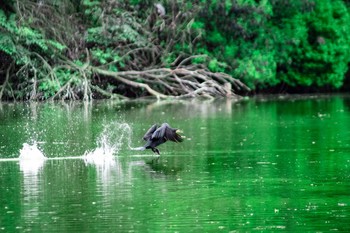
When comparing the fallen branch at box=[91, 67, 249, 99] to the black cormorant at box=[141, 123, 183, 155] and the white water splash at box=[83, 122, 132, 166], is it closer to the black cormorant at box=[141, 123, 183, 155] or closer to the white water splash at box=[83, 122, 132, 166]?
the white water splash at box=[83, 122, 132, 166]

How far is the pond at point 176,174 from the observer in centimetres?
1365

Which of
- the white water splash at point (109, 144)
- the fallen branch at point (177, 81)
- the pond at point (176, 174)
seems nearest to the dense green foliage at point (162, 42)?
the fallen branch at point (177, 81)

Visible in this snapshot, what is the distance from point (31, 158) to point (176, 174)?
12.4 feet

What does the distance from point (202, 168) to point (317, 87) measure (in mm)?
38417

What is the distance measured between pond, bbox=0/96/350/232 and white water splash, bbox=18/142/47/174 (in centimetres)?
2

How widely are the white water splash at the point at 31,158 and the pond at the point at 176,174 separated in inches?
0.9

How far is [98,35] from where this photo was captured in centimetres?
4428

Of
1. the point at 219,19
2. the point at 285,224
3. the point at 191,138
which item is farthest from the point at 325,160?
the point at 219,19

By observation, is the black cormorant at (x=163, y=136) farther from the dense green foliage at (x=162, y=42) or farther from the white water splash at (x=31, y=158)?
the dense green foliage at (x=162, y=42)

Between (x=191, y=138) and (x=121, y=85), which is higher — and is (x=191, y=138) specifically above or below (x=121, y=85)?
below

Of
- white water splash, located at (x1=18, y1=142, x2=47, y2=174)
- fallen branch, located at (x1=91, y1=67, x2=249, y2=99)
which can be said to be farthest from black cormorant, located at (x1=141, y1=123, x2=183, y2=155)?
fallen branch, located at (x1=91, y1=67, x2=249, y2=99)

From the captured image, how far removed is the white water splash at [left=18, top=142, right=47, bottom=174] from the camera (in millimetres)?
19828

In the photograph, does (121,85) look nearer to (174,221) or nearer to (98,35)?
(98,35)

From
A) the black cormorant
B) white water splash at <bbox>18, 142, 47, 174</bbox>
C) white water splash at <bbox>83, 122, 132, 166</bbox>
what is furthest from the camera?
white water splash at <bbox>83, 122, 132, 166</bbox>
